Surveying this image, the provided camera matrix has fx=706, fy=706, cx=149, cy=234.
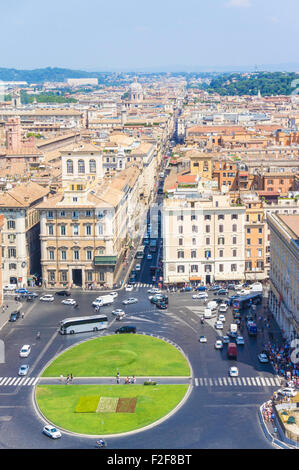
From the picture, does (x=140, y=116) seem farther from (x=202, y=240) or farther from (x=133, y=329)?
(x=133, y=329)

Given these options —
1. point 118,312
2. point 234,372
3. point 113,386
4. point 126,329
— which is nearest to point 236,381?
point 234,372

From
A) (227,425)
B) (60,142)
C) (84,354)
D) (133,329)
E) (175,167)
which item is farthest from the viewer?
(60,142)

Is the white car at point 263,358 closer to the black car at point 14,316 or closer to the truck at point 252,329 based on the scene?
the truck at point 252,329

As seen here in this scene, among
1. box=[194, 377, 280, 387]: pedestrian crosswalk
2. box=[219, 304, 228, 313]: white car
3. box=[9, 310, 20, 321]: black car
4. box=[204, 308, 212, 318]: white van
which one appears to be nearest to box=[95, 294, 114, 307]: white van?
box=[9, 310, 20, 321]: black car

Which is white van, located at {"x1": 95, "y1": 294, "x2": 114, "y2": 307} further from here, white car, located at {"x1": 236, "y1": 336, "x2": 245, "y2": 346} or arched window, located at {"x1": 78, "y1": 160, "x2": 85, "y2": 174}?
arched window, located at {"x1": 78, "y1": 160, "x2": 85, "y2": 174}

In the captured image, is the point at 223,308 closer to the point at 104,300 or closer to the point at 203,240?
the point at 203,240
